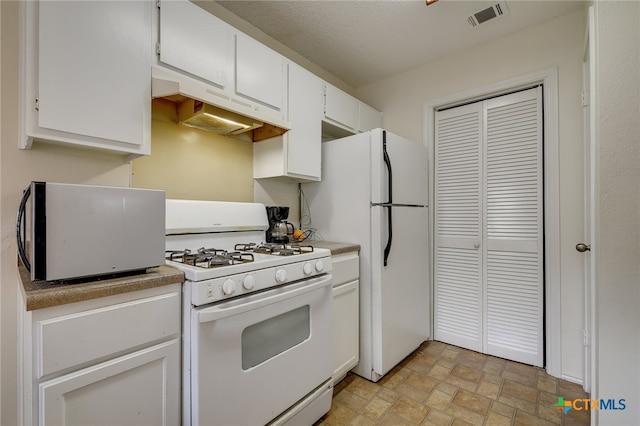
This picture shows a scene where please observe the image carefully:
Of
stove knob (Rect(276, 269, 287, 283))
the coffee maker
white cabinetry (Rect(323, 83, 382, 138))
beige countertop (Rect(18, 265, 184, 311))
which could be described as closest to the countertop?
beige countertop (Rect(18, 265, 184, 311))

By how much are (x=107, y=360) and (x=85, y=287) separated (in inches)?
10.1

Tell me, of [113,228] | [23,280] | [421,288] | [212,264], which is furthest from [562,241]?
[23,280]

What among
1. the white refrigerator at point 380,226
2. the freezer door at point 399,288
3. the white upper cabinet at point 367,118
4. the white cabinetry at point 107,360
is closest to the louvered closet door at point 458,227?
the freezer door at point 399,288

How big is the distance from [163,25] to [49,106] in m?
0.64

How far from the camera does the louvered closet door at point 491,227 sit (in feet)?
7.31

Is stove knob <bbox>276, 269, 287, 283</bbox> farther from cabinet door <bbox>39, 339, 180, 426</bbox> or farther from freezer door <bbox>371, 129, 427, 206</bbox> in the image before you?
freezer door <bbox>371, 129, 427, 206</bbox>

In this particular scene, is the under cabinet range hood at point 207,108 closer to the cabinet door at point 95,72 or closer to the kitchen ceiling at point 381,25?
the cabinet door at point 95,72

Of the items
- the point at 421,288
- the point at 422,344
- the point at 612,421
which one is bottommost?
the point at 422,344

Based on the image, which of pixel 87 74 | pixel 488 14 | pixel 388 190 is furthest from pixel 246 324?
pixel 488 14

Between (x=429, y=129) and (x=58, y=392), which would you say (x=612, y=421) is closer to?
(x=58, y=392)

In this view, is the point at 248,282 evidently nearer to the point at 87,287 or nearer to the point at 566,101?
the point at 87,287

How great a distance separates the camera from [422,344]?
8.50 ft

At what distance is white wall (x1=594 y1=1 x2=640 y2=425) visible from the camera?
1.12 m

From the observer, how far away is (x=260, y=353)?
1328 mm
